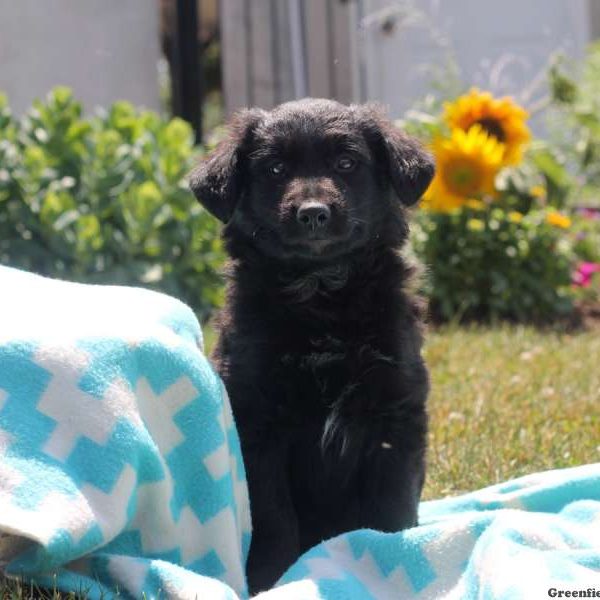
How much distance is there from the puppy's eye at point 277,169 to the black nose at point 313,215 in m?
0.22

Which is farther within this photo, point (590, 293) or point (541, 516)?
point (590, 293)

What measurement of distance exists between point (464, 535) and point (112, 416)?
86 cm

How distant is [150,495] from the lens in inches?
89.7

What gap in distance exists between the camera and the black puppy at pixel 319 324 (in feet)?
8.82

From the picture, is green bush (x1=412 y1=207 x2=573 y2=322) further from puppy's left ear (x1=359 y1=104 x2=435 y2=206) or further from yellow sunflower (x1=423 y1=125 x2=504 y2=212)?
puppy's left ear (x1=359 y1=104 x2=435 y2=206)

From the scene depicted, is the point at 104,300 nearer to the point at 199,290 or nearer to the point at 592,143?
the point at 199,290

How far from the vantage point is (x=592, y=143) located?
6.82 meters

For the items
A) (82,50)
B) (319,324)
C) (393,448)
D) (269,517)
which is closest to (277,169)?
(319,324)

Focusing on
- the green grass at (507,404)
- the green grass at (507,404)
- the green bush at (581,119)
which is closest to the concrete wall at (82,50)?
the green bush at (581,119)

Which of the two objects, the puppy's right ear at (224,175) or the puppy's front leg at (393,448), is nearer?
the puppy's front leg at (393,448)

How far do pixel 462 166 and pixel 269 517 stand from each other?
11.7ft

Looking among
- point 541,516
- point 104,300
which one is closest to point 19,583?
point 104,300

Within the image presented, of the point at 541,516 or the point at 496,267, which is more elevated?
the point at 541,516

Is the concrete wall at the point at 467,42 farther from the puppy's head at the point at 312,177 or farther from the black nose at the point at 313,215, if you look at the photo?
the black nose at the point at 313,215
